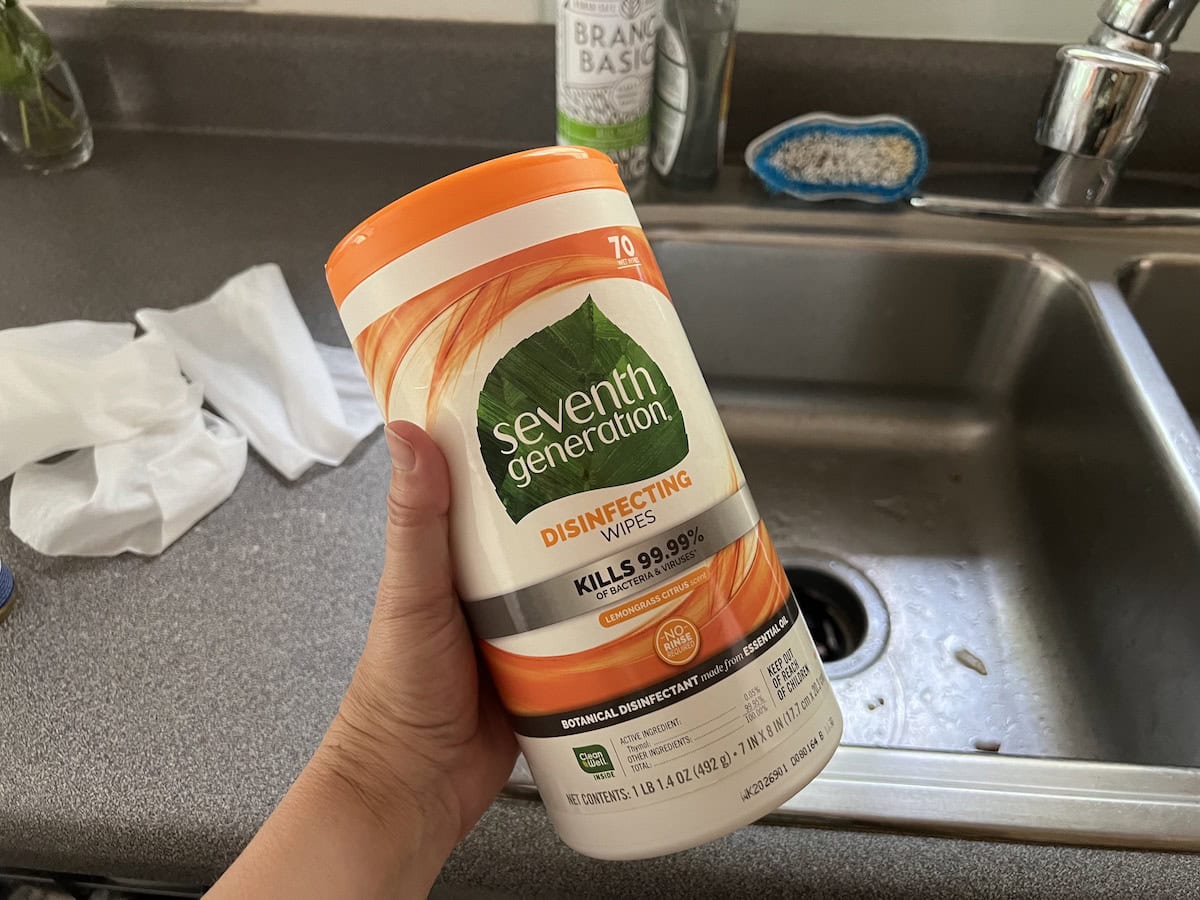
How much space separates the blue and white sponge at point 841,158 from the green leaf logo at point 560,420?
463 millimetres

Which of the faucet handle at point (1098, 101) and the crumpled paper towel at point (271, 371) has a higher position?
the faucet handle at point (1098, 101)

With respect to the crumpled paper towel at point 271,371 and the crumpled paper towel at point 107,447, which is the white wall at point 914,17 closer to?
the crumpled paper towel at point 271,371

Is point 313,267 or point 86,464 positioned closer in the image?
point 86,464

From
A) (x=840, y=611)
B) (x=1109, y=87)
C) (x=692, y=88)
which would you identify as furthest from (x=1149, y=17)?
(x=840, y=611)

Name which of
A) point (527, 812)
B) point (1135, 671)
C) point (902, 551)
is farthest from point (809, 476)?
point (527, 812)

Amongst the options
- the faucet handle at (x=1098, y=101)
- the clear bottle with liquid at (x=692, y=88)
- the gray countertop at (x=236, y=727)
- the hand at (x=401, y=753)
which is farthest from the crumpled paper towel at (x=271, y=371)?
the faucet handle at (x=1098, y=101)

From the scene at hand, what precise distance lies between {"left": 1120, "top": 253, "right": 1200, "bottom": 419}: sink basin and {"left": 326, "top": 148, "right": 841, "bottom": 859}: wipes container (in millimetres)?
539

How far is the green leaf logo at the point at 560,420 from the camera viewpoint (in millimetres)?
321

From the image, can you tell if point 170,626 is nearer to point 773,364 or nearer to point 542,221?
Result: point 542,221

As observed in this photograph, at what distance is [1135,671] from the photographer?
1.88 ft

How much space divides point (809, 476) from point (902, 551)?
0.10m

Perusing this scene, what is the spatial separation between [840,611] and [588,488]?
420 millimetres

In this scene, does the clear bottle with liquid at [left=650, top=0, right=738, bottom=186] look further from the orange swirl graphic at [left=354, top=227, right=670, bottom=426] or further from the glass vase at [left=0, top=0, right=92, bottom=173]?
the glass vase at [left=0, top=0, right=92, bottom=173]

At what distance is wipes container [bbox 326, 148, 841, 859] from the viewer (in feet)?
1.05
